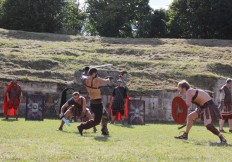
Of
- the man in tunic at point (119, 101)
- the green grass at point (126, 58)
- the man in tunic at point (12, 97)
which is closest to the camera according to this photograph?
the man in tunic at point (119, 101)

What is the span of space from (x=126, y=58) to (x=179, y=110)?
18795 millimetres

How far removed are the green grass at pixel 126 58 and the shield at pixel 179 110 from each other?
11.4 metres

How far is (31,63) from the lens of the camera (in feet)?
88.0

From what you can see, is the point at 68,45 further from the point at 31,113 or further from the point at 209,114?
the point at 209,114

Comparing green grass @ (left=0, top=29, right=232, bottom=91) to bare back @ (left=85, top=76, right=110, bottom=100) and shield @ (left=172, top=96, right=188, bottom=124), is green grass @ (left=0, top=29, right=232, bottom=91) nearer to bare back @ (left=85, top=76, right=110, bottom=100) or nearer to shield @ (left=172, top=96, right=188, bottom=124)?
shield @ (left=172, top=96, right=188, bottom=124)

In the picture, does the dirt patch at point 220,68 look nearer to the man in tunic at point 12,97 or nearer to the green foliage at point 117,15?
the man in tunic at point 12,97

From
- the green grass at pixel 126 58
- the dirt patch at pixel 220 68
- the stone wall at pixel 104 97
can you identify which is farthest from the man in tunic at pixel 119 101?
the dirt patch at pixel 220 68

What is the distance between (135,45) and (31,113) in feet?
68.3

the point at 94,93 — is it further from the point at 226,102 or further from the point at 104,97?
the point at 104,97

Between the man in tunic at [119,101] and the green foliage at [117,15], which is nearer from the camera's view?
the man in tunic at [119,101]

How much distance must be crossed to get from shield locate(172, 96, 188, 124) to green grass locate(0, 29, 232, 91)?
1141 centimetres

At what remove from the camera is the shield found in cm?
1255

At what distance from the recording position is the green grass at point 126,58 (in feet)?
84.2

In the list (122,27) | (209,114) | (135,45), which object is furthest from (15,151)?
(122,27)
